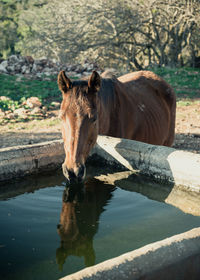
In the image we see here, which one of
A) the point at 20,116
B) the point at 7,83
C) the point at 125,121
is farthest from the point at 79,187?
the point at 7,83

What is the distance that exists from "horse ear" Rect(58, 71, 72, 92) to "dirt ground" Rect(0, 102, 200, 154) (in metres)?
3.84

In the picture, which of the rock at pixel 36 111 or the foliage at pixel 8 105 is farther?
the foliage at pixel 8 105

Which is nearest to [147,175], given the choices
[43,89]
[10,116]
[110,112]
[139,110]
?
[110,112]

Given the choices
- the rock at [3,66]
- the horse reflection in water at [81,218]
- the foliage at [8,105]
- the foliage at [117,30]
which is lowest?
the horse reflection in water at [81,218]

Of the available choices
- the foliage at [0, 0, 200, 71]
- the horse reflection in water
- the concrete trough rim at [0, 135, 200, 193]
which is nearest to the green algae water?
the horse reflection in water

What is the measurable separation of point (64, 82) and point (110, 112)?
932 millimetres

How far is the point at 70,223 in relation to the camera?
2389 millimetres

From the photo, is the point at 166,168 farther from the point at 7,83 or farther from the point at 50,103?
the point at 7,83

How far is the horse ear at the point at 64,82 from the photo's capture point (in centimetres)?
280

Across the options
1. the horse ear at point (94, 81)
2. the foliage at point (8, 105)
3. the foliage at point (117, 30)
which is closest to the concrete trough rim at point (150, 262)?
the horse ear at point (94, 81)

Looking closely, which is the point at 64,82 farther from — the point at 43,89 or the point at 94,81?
the point at 43,89

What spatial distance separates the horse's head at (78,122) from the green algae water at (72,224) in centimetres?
35

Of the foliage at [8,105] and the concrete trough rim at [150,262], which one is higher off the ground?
the concrete trough rim at [150,262]

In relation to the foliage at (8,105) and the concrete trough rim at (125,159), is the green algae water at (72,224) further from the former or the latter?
the foliage at (8,105)
